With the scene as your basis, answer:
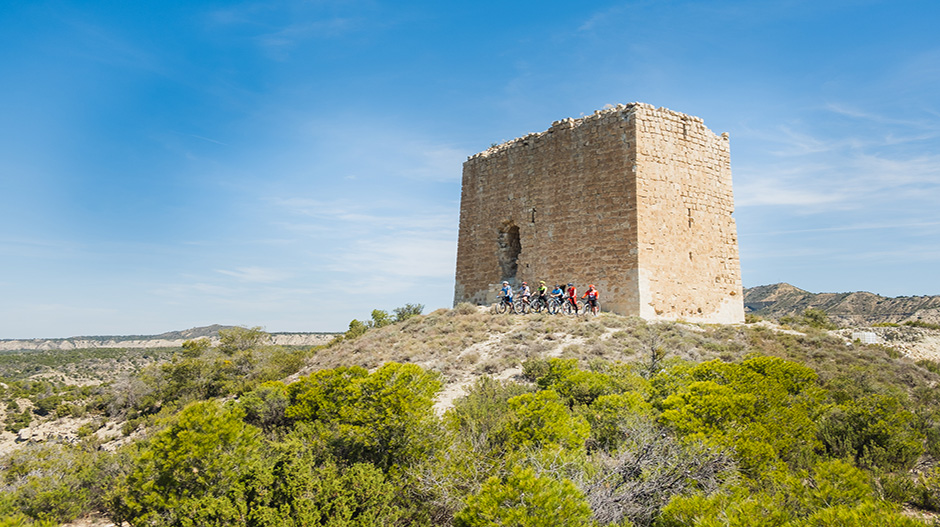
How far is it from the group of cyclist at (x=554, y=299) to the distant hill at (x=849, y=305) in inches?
660

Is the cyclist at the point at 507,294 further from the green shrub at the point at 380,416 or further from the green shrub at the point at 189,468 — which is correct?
the green shrub at the point at 189,468

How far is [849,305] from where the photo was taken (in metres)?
37.2

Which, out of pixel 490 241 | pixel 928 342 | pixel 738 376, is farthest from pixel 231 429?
pixel 928 342

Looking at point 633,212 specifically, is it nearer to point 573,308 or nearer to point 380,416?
point 573,308

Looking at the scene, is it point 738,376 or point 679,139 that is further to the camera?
point 679,139

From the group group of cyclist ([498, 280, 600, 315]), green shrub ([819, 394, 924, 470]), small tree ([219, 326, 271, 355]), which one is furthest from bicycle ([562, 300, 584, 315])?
small tree ([219, 326, 271, 355])

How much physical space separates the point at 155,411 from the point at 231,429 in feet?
44.4

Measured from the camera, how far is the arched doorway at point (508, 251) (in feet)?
55.7

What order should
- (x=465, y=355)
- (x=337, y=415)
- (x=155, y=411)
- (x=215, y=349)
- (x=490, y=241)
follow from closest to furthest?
(x=337, y=415)
(x=465, y=355)
(x=155, y=411)
(x=490, y=241)
(x=215, y=349)

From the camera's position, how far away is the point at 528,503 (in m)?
3.38

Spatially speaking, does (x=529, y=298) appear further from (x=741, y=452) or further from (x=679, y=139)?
(x=741, y=452)

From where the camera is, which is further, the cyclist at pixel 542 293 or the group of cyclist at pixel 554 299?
the cyclist at pixel 542 293

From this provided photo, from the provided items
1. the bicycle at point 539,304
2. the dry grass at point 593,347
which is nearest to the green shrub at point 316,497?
the dry grass at point 593,347

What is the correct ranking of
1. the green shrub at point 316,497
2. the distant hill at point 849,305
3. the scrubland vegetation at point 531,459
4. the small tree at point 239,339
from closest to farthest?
1. the scrubland vegetation at point 531,459
2. the green shrub at point 316,497
3. the small tree at point 239,339
4. the distant hill at point 849,305
